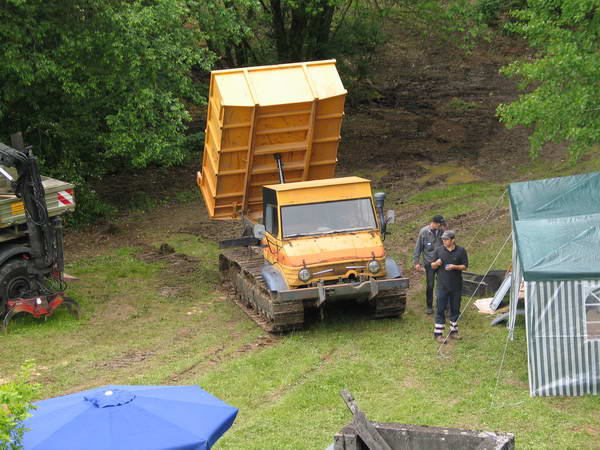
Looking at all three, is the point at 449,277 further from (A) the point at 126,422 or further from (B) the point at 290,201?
(A) the point at 126,422

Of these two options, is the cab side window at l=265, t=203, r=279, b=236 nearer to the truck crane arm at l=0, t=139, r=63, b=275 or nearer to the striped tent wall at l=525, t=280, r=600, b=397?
the truck crane arm at l=0, t=139, r=63, b=275

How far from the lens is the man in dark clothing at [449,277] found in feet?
41.1

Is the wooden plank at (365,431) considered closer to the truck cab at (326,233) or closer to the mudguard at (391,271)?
the truck cab at (326,233)

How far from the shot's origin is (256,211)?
52.8 ft

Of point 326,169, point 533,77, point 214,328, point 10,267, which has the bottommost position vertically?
point 214,328

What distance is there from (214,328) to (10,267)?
3.35m

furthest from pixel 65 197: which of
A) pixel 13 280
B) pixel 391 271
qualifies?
pixel 391 271

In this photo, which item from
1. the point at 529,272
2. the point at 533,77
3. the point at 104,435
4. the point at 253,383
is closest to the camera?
the point at 104,435

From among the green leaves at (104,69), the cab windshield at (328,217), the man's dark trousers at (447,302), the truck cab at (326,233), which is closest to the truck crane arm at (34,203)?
the truck cab at (326,233)

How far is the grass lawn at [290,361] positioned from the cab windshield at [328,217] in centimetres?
150

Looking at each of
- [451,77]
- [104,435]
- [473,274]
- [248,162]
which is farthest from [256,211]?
[451,77]

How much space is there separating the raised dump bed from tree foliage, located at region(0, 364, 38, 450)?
85.3 inches

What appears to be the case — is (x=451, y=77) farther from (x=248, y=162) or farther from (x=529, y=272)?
(x=529, y=272)

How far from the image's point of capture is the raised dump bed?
21.1ft
